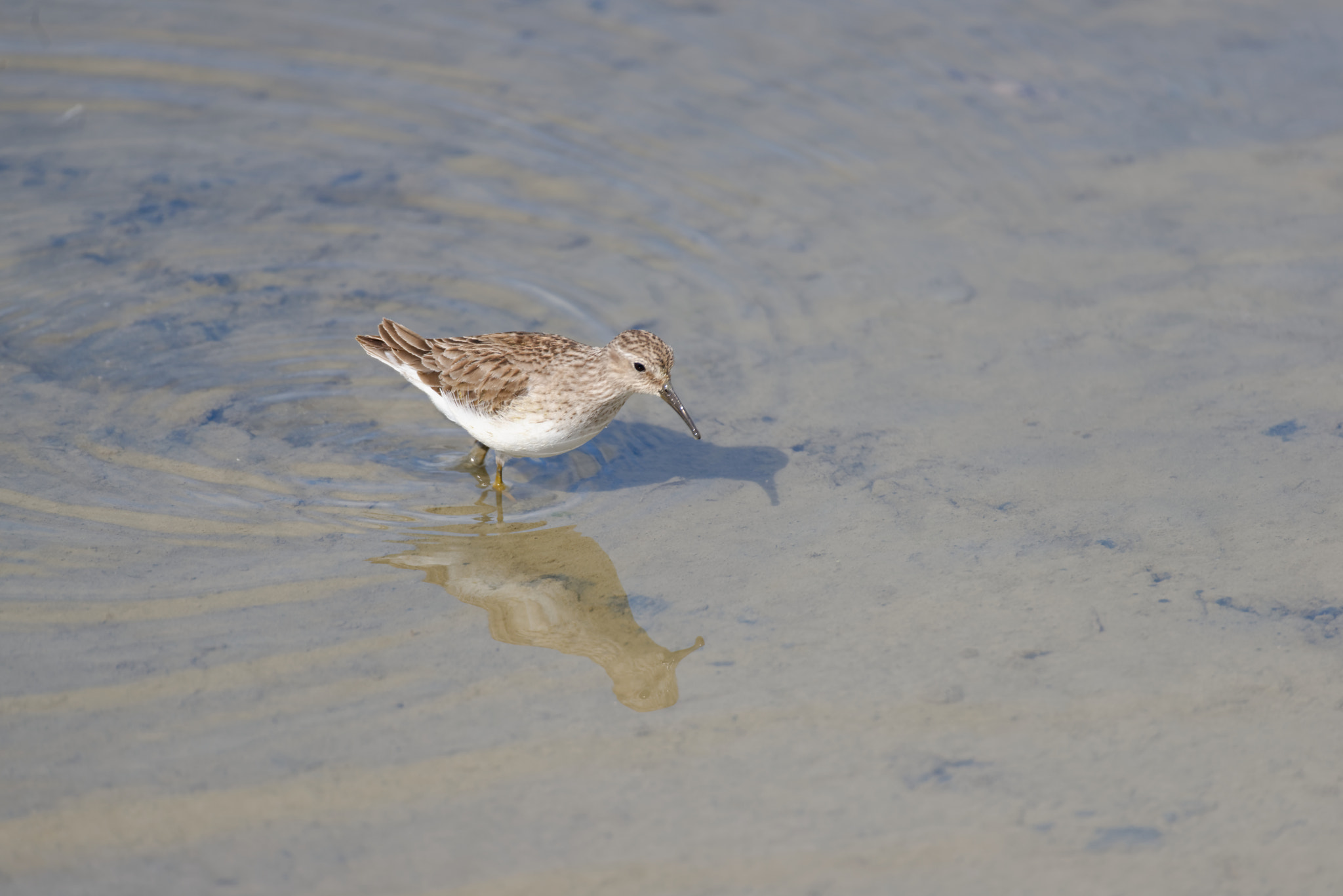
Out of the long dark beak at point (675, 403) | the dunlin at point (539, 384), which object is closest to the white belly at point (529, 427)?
Result: the dunlin at point (539, 384)

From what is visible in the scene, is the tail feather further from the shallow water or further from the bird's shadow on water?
the bird's shadow on water

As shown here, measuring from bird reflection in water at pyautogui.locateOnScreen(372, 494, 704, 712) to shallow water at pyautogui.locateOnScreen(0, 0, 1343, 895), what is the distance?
0.03m

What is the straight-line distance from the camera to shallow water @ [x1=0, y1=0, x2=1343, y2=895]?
5.86 m

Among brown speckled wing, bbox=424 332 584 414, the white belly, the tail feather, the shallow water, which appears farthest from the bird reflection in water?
the tail feather

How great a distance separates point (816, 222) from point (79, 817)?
7.43m

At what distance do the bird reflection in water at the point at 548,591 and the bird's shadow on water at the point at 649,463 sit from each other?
579 mm

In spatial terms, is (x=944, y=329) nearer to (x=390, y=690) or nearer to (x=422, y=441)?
(x=422, y=441)

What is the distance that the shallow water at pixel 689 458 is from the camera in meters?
5.86

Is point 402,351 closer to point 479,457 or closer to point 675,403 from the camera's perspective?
point 479,457

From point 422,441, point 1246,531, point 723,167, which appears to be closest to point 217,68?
point 723,167

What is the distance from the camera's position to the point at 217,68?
1276 centimetres

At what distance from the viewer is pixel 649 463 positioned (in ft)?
28.4

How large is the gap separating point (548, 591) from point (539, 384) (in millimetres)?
1314

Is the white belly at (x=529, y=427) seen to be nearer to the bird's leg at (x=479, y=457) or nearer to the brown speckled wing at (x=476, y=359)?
the brown speckled wing at (x=476, y=359)
